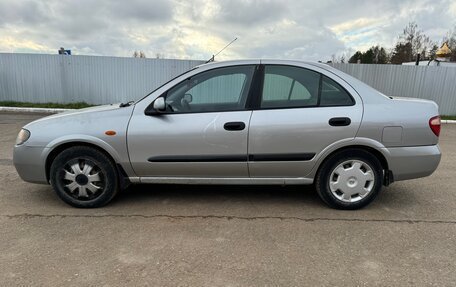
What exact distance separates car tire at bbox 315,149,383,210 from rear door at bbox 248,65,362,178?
7.8 inches

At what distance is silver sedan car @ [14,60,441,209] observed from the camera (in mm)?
3561

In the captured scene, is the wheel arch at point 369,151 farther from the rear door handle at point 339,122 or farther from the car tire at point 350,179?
the rear door handle at point 339,122

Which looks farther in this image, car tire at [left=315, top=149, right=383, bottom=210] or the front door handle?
car tire at [left=315, top=149, right=383, bottom=210]

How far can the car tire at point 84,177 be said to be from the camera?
3.68 m

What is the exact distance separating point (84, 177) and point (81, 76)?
1194cm

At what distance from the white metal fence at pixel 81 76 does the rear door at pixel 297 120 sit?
35.4 feet

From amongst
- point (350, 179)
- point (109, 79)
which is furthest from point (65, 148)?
point (109, 79)

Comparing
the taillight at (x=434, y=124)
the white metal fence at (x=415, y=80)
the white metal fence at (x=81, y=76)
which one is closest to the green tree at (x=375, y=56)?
the white metal fence at (x=415, y=80)

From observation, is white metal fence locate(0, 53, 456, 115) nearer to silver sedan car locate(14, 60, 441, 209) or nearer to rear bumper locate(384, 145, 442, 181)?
silver sedan car locate(14, 60, 441, 209)

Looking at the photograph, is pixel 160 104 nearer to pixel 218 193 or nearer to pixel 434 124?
pixel 218 193

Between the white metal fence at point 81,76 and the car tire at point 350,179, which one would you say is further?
the white metal fence at point 81,76

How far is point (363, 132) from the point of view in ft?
11.6

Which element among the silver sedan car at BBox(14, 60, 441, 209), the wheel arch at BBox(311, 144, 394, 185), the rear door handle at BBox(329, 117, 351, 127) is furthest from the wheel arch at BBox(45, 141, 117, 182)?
the rear door handle at BBox(329, 117, 351, 127)

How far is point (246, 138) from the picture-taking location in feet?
11.7
